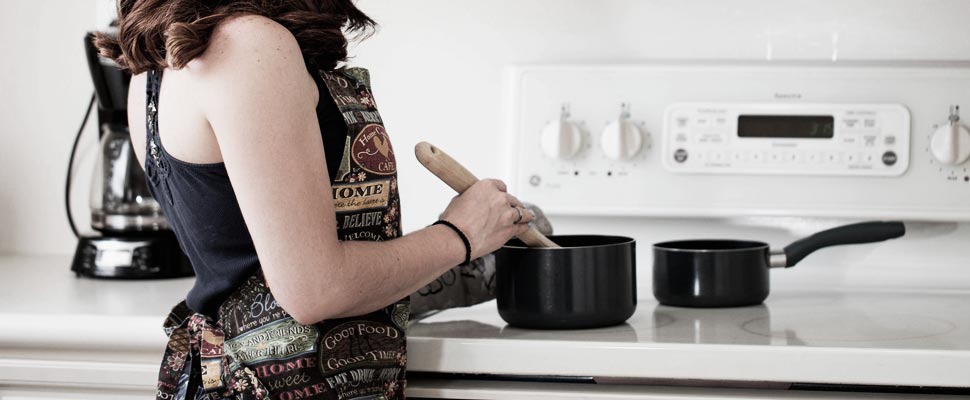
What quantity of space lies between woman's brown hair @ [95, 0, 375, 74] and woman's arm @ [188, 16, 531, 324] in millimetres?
16

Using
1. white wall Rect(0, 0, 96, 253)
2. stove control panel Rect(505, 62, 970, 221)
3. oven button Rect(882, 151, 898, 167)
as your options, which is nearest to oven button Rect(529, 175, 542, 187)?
stove control panel Rect(505, 62, 970, 221)

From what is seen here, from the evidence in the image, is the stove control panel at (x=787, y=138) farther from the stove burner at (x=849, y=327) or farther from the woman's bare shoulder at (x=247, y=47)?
the woman's bare shoulder at (x=247, y=47)

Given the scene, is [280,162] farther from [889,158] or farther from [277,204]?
[889,158]

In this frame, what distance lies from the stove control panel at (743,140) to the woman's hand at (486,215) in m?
0.34

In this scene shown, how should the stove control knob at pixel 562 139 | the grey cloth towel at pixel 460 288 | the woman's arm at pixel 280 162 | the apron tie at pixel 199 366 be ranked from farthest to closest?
the stove control knob at pixel 562 139, the grey cloth towel at pixel 460 288, the apron tie at pixel 199 366, the woman's arm at pixel 280 162

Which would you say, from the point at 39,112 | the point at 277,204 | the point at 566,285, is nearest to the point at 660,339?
the point at 566,285

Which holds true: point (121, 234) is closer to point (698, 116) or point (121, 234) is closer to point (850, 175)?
point (698, 116)

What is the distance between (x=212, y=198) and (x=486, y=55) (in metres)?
0.66

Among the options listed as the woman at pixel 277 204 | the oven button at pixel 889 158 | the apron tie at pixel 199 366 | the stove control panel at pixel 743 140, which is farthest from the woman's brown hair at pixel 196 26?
the oven button at pixel 889 158

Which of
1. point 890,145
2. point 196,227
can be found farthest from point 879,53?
point 196,227

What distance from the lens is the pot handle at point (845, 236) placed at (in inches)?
45.4

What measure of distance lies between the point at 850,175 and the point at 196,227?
803 mm

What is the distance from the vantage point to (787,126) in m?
1.25

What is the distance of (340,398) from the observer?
2.71 ft
